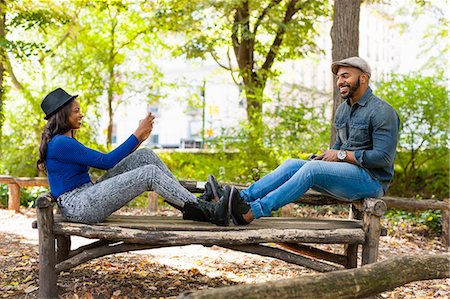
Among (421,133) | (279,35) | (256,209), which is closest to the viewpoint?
(256,209)

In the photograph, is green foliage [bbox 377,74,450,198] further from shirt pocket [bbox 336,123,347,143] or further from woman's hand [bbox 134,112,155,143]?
woman's hand [bbox 134,112,155,143]

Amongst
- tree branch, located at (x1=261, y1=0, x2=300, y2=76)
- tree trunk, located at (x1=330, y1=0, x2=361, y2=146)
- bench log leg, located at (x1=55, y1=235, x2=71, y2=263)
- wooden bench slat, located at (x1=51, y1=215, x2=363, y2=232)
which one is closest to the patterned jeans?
wooden bench slat, located at (x1=51, y1=215, x2=363, y2=232)

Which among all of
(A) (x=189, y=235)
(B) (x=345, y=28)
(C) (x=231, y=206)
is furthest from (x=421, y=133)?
(A) (x=189, y=235)

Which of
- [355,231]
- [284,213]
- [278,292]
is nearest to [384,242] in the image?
[284,213]

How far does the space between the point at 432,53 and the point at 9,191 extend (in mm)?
11333

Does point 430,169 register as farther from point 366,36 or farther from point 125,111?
point 366,36

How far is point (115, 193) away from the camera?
14.2 feet

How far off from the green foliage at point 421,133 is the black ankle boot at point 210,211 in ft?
22.6

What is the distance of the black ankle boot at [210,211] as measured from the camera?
4363 mm

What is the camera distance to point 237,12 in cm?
1277

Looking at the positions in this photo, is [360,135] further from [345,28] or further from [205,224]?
[345,28]

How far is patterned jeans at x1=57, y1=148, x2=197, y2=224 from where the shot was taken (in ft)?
14.1

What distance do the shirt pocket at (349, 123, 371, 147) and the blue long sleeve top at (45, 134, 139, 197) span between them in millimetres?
1733

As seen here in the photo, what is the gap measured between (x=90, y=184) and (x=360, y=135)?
7.18 ft
